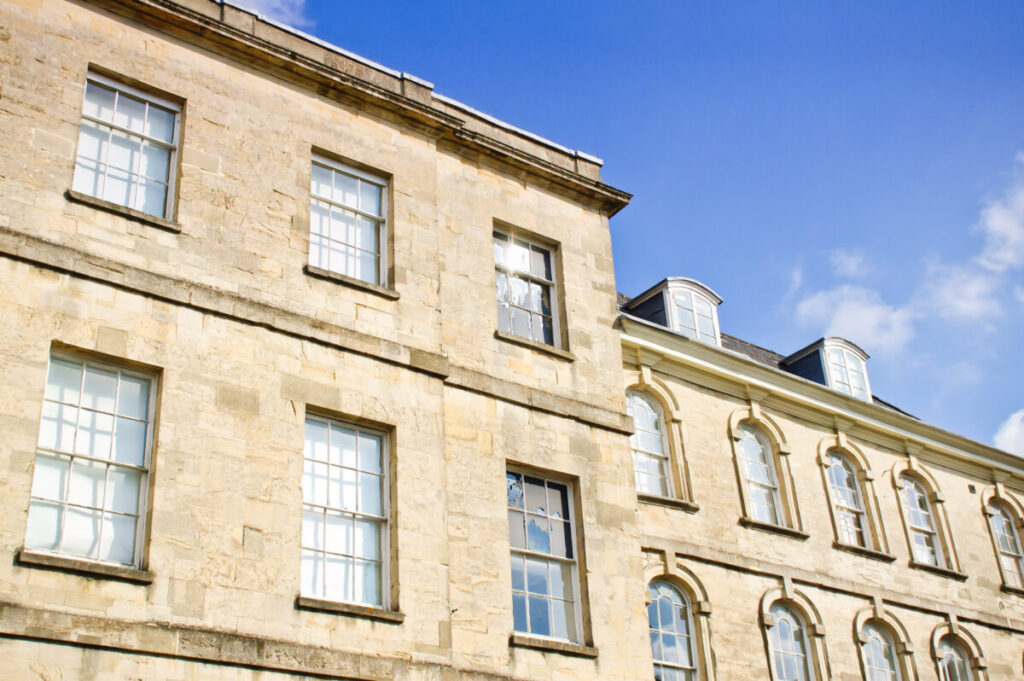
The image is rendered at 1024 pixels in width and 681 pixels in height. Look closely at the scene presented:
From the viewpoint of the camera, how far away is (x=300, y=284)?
1395 centimetres

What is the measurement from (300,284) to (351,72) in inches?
136

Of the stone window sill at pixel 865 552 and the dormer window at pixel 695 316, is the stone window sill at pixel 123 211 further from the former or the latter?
the stone window sill at pixel 865 552

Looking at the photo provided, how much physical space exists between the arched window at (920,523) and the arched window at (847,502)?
3.48ft

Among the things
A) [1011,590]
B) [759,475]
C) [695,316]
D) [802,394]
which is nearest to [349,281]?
[759,475]

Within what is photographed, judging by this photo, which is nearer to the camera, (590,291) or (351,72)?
(351,72)

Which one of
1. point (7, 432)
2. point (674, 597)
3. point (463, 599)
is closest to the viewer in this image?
point (7, 432)

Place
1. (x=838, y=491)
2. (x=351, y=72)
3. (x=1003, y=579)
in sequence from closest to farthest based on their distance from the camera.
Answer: (x=351, y=72), (x=838, y=491), (x=1003, y=579)

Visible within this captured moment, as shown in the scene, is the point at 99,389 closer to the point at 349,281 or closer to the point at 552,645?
the point at 349,281

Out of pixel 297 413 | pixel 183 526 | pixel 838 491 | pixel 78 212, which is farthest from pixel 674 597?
pixel 78 212

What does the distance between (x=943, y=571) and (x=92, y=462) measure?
52.8 ft

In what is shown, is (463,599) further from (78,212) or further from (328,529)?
(78,212)

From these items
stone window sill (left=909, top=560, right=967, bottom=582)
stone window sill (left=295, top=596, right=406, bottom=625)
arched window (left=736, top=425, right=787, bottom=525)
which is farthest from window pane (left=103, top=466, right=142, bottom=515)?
stone window sill (left=909, top=560, right=967, bottom=582)

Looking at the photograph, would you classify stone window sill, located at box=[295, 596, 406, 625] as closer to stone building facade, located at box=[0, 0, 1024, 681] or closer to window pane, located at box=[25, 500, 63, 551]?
stone building facade, located at box=[0, 0, 1024, 681]

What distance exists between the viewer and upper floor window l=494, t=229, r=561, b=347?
53.3 feet
